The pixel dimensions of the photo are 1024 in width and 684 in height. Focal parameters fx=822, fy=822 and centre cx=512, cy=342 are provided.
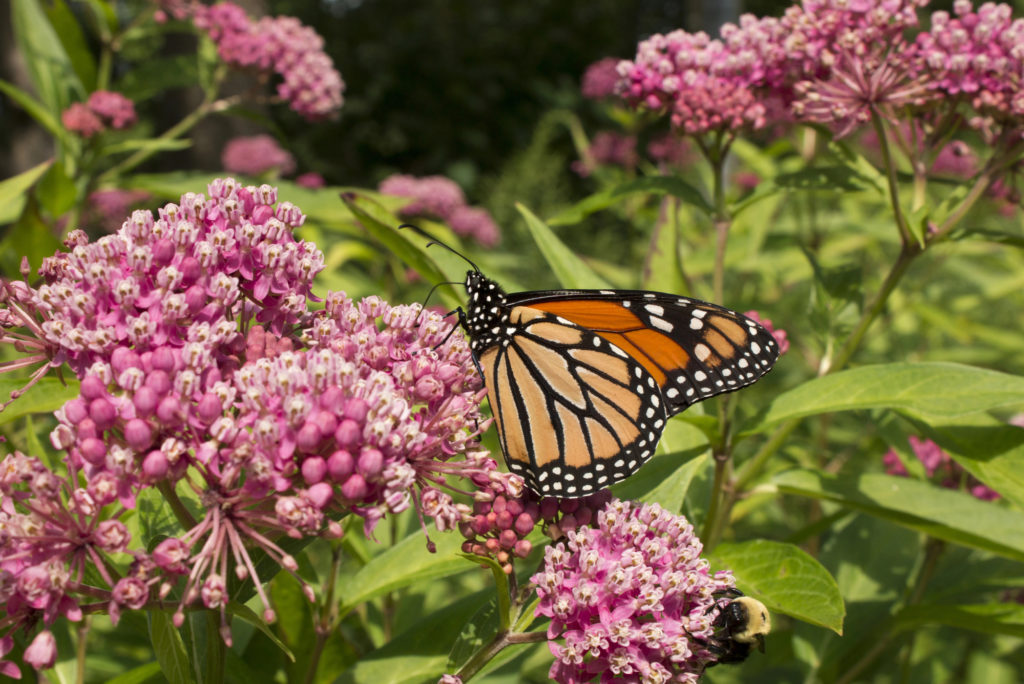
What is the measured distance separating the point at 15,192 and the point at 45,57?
3.71 ft

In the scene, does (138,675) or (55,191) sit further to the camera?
(55,191)

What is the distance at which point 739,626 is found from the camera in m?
1.51

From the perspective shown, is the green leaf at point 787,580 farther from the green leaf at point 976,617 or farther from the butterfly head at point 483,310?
the butterfly head at point 483,310

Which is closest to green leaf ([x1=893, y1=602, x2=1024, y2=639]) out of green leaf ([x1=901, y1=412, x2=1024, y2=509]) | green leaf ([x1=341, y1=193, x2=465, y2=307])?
green leaf ([x1=901, y1=412, x2=1024, y2=509])

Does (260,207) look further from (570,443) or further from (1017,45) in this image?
(1017,45)

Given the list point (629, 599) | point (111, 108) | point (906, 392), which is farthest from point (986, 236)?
point (111, 108)

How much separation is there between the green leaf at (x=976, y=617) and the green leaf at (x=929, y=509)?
0.18 m

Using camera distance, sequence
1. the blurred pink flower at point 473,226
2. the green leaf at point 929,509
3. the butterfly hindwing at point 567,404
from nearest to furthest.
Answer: the butterfly hindwing at point 567,404, the green leaf at point 929,509, the blurred pink flower at point 473,226

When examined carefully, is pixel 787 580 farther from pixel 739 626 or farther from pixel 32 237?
pixel 32 237

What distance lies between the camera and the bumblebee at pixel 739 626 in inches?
59.3

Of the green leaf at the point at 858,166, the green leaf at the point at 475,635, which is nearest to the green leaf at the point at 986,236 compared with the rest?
the green leaf at the point at 858,166

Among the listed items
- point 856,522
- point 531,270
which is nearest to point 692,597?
point 856,522

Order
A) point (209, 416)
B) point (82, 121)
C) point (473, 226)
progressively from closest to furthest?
1. point (209, 416)
2. point (82, 121)
3. point (473, 226)

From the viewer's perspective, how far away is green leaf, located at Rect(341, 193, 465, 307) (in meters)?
2.11
